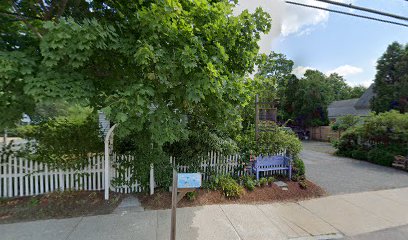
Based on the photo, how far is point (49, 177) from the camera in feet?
18.5

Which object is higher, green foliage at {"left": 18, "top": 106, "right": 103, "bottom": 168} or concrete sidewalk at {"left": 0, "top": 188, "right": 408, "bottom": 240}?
green foliage at {"left": 18, "top": 106, "right": 103, "bottom": 168}

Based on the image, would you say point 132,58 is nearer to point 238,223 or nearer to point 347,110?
point 238,223

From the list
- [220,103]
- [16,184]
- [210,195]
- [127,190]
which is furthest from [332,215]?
[16,184]

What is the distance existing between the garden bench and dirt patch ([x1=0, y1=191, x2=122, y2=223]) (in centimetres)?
390

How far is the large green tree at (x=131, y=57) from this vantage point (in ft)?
10.8

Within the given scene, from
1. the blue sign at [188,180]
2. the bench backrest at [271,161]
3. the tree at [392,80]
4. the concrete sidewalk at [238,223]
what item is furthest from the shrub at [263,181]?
the tree at [392,80]

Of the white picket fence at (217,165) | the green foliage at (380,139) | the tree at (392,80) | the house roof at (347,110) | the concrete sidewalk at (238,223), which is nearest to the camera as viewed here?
the concrete sidewalk at (238,223)

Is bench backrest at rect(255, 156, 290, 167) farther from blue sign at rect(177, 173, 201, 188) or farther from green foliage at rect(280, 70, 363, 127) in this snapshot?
green foliage at rect(280, 70, 363, 127)

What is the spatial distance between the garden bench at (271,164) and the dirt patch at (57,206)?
154 inches

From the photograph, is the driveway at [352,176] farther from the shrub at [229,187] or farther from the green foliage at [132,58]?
the green foliage at [132,58]

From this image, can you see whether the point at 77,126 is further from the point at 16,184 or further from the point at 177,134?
the point at 177,134

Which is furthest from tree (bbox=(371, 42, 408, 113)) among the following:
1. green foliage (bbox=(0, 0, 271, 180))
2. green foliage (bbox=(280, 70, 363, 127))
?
green foliage (bbox=(0, 0, 271, 180))

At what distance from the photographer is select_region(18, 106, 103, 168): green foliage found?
556 centimetres

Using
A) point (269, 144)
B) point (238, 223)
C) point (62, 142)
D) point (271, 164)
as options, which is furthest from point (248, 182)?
point (62, 142)
